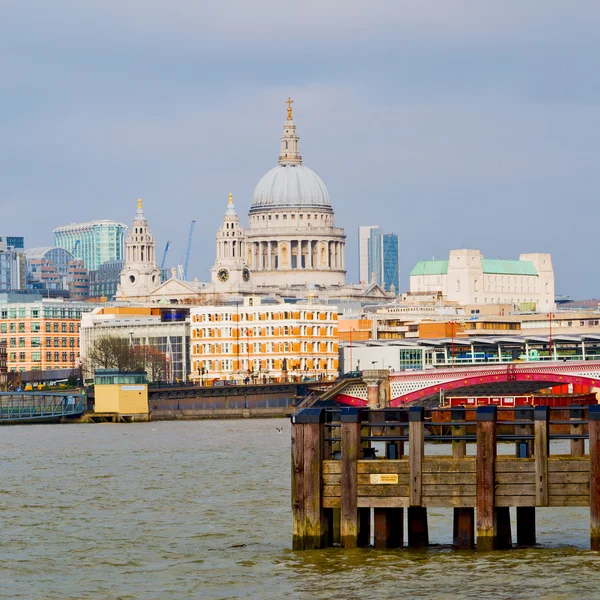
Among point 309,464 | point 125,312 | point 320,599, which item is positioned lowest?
point 320,599

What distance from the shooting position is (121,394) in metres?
121

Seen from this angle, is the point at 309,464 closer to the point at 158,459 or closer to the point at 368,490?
the point at 368,490

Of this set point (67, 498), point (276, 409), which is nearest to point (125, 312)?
point (276, 409)

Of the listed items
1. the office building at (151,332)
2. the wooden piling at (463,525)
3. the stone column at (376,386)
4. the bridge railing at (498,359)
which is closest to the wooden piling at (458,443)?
the wooden piling at (463,525)

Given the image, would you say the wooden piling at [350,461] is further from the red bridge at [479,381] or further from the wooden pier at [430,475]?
the red bridge at [479,381]

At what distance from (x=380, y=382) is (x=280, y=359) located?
3329cm

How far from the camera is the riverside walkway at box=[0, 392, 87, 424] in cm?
11962

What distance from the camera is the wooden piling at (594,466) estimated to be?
106 ft

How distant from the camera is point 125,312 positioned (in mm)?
180625

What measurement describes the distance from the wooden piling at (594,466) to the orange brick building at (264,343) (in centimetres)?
11159

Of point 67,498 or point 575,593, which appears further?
point 67,498

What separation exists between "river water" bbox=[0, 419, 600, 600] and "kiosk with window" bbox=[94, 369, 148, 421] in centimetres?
6136

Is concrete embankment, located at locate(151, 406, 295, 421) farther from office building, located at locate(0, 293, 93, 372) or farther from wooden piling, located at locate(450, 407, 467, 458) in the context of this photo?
wooden piling, located at locate(450, 407, 467, 458)

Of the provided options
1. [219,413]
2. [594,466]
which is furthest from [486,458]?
[219,413]
